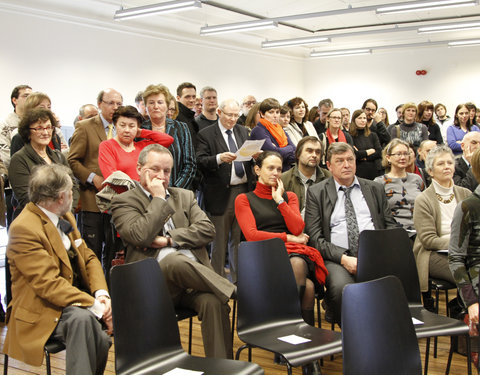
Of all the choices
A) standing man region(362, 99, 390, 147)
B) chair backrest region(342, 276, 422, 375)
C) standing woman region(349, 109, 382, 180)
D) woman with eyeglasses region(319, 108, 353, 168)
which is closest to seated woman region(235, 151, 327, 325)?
chair backrest region(342, 276, 422, 375)

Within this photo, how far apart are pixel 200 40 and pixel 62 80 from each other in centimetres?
362

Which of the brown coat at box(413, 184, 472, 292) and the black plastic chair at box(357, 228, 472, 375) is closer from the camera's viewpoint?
the black plastic chair at box(357, 228, 472, 375)

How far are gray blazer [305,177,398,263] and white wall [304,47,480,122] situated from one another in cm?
1055

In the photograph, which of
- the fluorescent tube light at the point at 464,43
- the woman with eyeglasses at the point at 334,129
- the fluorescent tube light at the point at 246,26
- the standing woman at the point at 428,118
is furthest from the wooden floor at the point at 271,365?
the fluorescent tube light at the point at 464,43

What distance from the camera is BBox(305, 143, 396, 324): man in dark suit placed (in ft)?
11.0

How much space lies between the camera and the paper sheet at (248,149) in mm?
3980

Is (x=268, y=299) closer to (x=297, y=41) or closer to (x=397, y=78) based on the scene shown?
(x=297, y=41)

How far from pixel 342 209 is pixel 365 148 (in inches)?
126

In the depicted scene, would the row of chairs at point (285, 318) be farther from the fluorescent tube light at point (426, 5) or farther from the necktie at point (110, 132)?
the fluorescent tube light at point (426, 5)

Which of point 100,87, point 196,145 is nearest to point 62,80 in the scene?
point 100,87

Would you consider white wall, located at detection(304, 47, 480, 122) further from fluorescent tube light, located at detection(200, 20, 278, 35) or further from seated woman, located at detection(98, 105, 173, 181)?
seated woman, located at detection(98, 105, 173, 181)

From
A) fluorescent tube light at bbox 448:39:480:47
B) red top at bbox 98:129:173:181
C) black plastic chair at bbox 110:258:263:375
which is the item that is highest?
fluorescent tube light at bbox 448:39:480:47

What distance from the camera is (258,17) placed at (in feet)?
34.9

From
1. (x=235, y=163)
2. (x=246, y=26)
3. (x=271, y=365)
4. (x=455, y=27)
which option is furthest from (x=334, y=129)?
(x=455, y=27)
